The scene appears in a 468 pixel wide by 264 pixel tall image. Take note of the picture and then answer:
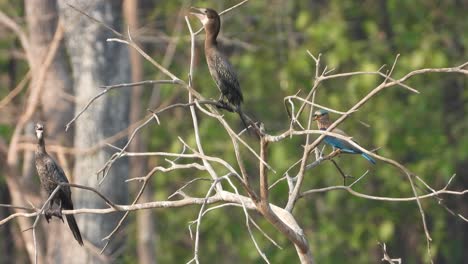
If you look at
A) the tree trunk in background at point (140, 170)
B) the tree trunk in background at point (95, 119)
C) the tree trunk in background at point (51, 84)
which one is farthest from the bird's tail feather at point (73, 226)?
the tree trunk in background at point (140, 170)

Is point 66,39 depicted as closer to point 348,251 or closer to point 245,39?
point 245,39

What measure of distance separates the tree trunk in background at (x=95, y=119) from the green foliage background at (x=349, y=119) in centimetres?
342

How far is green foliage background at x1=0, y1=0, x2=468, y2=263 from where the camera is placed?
45.6 feet

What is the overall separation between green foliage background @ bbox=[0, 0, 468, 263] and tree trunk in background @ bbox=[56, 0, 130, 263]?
3.42 m

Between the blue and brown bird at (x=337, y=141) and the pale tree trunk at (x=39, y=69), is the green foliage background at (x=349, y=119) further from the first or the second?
the blue and brown bird at (x=337, y=141)

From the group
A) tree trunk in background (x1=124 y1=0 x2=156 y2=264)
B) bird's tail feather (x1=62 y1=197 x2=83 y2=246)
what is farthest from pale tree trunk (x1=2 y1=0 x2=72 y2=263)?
bird's tail feather (x1=62 y1=197 x2=83 y2=246)

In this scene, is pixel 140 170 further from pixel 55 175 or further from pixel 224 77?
pixel 224 77

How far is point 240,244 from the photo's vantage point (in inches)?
590

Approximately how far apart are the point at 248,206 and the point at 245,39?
10.1 meters

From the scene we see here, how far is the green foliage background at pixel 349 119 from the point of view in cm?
1390

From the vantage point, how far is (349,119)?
560 inches

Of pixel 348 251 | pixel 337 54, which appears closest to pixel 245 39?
pixel 337 54

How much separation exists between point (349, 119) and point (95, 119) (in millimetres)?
Result: 4846

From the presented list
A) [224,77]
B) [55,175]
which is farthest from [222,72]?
[55,175]
